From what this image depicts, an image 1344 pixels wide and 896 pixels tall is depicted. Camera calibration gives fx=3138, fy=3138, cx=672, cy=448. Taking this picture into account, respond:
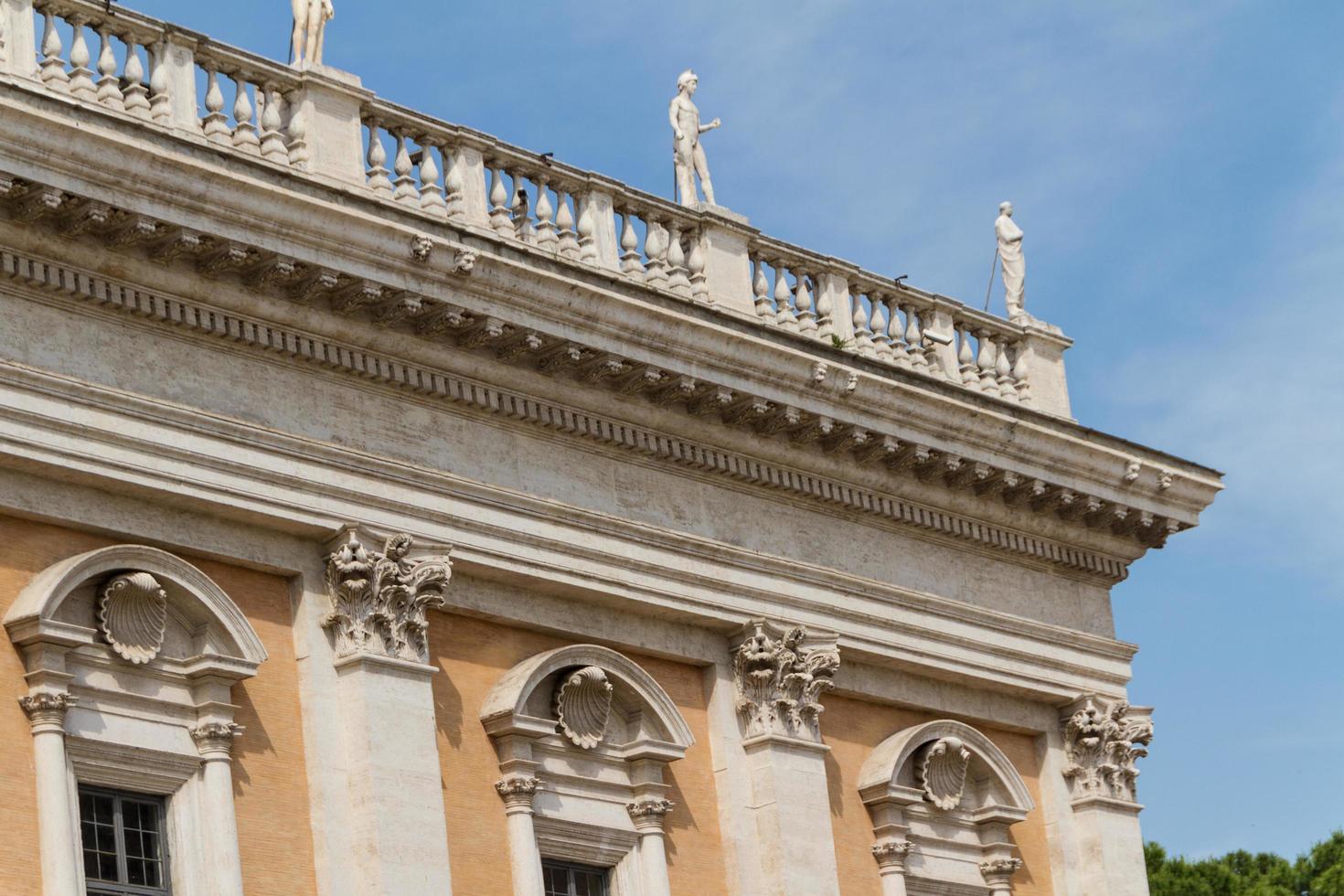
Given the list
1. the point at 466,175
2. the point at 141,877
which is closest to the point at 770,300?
the point at 466,175

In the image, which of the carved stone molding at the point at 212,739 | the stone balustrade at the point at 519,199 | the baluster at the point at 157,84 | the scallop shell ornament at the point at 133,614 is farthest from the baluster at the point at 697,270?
the carved stone molding at the point at 212,739

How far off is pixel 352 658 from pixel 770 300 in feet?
17.8

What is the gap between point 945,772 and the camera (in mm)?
24000

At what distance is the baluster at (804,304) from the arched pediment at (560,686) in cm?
332

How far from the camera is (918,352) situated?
974 inches

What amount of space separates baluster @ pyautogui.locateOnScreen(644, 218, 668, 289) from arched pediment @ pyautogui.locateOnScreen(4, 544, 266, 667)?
15.5 ft

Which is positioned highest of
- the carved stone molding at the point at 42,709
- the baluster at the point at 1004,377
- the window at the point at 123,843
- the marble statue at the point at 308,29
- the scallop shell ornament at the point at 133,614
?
the marble statue at the point at 308,29

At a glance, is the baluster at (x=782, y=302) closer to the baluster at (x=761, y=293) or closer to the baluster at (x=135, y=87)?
the baluster at (x=761, y=293)

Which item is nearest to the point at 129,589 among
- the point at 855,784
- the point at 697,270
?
the point at 697,270

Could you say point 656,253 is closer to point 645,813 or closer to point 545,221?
point 545,221

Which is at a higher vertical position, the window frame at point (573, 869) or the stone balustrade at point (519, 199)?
the stone balustrade at point (519, 199)

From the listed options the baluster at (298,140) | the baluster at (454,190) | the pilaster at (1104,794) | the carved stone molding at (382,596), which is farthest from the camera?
the pilaster at (1104,794)

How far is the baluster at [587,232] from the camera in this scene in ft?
72.3

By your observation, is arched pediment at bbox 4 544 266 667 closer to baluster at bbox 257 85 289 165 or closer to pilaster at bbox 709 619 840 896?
baluster at bbox 257 85 289 165
